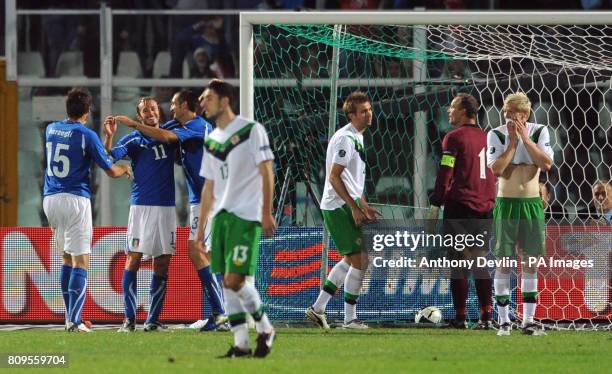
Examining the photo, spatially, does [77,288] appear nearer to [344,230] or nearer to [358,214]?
[344,230]

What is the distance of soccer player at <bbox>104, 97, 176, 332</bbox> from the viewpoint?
1244 cm

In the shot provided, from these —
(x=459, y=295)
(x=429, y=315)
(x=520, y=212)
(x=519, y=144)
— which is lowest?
(x=429, y=315)

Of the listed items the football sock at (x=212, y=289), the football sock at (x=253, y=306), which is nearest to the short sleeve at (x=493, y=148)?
the football sock at (x=212, y=289)

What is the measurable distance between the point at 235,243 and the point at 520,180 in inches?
135

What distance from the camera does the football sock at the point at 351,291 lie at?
12.6 m

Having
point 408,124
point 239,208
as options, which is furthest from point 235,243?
point 408,124

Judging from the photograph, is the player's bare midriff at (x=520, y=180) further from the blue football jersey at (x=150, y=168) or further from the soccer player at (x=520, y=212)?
the blue football jersey at (x=150, y=168)

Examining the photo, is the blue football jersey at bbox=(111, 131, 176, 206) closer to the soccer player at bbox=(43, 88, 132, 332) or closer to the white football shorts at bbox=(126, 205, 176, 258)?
the white football shorts at bbox=(126, 205, 176, 258)

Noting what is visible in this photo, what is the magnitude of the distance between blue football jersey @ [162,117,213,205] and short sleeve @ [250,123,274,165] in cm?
281

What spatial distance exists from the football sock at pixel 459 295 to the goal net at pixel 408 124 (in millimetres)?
602

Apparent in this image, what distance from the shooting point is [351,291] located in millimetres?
12633

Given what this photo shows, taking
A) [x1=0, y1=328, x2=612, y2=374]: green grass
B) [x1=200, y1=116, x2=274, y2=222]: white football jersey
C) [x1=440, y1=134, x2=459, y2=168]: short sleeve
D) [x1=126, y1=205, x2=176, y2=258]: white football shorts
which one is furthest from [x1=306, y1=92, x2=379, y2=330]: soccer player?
[x1=200, y1=116, x2=274, y2=222]: white football jersey

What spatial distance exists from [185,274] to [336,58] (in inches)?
102

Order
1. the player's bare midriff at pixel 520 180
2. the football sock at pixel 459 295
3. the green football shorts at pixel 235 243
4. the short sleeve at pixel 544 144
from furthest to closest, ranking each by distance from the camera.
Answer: the football sock at pixel 459 295, the player's bare midriff at pixel 520 180, the short sleeve at pixel 544 144, the green football shorts at pixel 235 243
